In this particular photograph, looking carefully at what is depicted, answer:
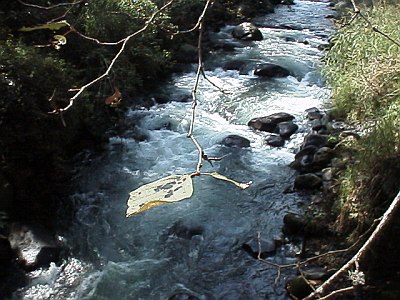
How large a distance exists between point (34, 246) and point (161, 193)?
13.9 feet

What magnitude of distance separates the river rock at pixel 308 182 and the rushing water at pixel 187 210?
0.43ft

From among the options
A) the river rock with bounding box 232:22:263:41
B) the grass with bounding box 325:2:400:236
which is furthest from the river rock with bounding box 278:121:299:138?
the river rock with bounding box 232:22:263:41

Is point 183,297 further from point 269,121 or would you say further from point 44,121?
point 269,121

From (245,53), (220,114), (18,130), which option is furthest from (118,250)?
(245,53)

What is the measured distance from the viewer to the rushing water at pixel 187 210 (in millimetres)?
4305

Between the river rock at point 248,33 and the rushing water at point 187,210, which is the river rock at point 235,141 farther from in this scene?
the river rock at point 248,33

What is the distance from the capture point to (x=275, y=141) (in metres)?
6.43

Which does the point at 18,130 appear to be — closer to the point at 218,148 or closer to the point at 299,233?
the point at 218,148

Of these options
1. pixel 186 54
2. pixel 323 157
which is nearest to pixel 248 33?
pixel 186 54

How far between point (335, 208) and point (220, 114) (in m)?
2.94

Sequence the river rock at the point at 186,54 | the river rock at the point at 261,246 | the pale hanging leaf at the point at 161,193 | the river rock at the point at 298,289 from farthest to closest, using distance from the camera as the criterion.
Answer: the river rock at the point at 186,54
the river rock at the point at 261,246
the river rock at the point at 298,289
the pale hanging leaf at the point at 161,193

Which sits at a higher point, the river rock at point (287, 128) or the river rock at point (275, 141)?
the river rock at point (287, 128)

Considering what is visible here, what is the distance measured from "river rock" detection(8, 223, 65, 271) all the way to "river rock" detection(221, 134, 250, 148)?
2.47 meters

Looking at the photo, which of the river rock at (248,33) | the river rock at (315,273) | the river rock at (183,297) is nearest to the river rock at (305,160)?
the river rock at (315,273)
